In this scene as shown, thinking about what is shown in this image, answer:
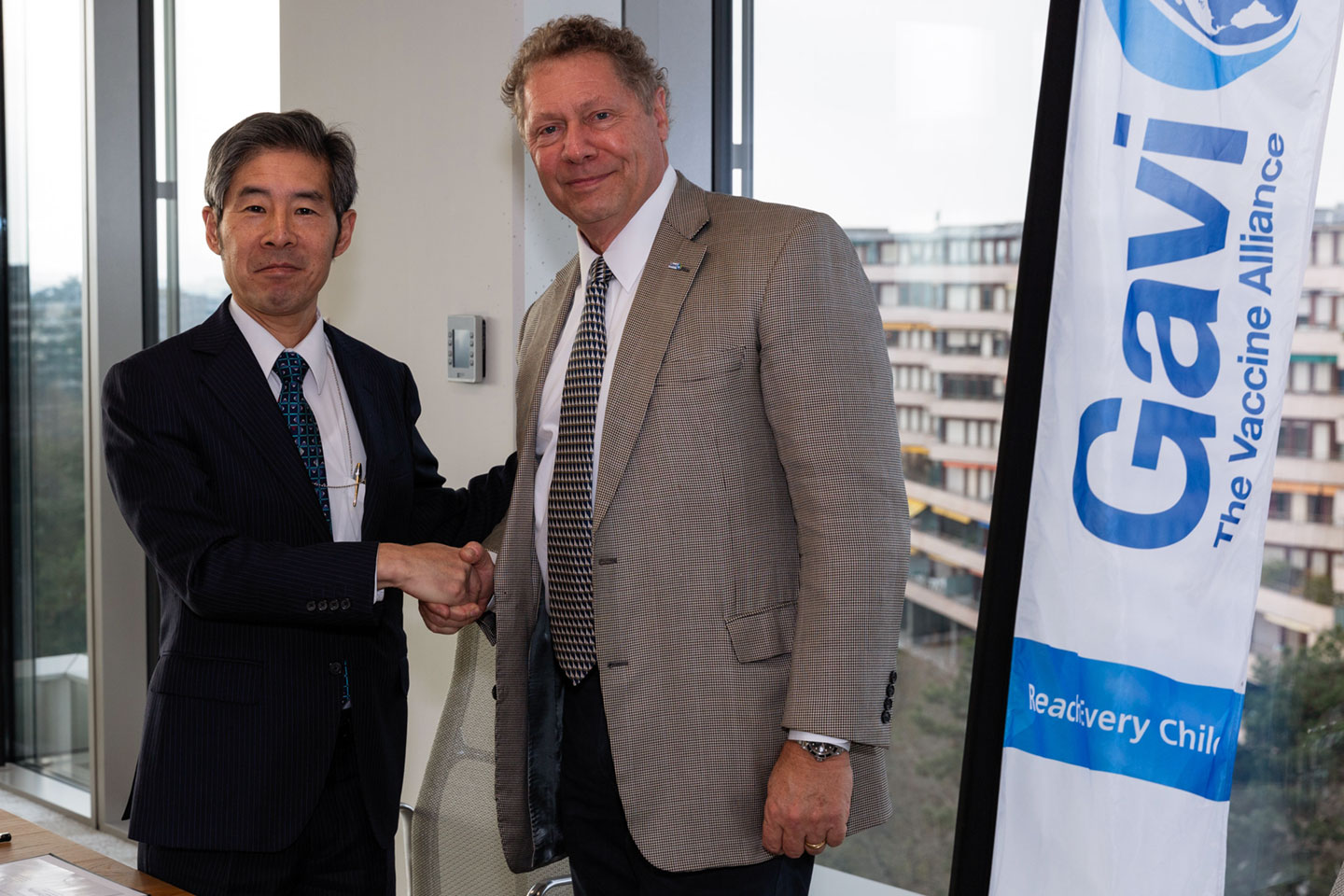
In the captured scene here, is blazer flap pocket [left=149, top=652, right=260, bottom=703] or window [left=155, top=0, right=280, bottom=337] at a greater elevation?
window [left=155, top=0, right=280, bottom=337]

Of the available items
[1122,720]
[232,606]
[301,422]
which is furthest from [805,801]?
[301,422]

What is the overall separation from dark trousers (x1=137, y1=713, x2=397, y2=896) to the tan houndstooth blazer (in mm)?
507

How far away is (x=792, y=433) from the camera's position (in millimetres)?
1574

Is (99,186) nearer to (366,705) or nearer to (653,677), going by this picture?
(366,705)

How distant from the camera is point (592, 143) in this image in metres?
1.76

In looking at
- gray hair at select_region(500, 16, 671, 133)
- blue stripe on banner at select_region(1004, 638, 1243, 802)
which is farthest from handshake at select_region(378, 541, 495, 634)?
blue stripe on banner at select_region(1004, 638, 1243, 802)

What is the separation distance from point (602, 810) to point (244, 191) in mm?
1122

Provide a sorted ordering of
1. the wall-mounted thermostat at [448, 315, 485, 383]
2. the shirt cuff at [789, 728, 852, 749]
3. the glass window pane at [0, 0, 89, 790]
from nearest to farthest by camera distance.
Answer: the shirt cuff at [789, 728, 852, 749]
the wall-mounted thermostat at [448, 315, 485, 383]
the glass window pane at [0, 0, 89, 790]

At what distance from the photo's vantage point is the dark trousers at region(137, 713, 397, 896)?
175 cm

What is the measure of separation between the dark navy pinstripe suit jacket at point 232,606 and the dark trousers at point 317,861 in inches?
1.2

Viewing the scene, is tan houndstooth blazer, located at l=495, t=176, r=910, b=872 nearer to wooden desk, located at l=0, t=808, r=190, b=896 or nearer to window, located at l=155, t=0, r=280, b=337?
wooden desk, located at l=0, t=808, r=190, b=896

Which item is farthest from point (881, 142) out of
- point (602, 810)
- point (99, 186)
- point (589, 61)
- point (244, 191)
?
point (99, 186)

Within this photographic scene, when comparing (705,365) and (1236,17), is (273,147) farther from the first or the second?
(1236,17)

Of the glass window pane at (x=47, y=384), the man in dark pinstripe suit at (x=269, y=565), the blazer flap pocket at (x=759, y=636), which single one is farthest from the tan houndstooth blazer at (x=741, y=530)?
the glass window pane at (x=47, y=384)
